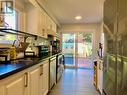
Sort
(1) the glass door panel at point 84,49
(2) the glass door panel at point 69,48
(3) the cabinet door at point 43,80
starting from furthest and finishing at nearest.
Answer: (2) the glass door panel at point 69,48 < (1) the glass door panel at point 84,49 < (3) the cabinet door at point 43,80

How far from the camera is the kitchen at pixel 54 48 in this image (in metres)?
1.55

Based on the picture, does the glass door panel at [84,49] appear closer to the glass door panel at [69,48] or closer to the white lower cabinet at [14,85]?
the glass door panel at [69,48]

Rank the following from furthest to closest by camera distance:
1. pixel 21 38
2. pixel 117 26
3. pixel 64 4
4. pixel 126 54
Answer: pixel 64 4, pixel 21 38, pixel 117 26, pixel 126 54

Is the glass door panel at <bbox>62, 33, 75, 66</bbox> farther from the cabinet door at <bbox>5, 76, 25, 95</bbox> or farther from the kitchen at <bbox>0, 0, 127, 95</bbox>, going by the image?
the cabinet door at <bbox>5, 76, 25, 95</bbox>

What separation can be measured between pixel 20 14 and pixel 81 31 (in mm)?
5220

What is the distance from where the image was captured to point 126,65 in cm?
125

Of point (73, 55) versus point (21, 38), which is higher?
point (21, 38)

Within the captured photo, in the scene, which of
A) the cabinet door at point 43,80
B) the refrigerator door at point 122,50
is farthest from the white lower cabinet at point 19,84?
the refrigerator door at point 122,50

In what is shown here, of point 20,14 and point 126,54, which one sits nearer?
point 126,54

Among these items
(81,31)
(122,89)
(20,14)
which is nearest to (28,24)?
(20,14)

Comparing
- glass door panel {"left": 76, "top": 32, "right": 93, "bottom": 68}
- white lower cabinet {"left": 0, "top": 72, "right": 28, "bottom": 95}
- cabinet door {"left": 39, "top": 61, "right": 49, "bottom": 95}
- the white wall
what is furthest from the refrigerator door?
glass door panel {"left": 76, "top": 32, "right": 93, "bottom": 68}

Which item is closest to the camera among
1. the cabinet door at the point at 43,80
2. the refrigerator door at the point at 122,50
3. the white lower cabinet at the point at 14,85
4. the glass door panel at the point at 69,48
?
the refrigerator door at the point at 122,50

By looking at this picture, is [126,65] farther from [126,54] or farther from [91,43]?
[91,43]

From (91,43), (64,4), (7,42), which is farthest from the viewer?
(91,43)
